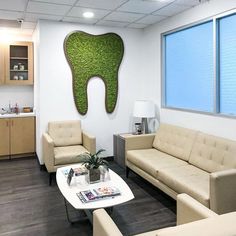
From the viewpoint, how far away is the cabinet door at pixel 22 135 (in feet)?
17.5

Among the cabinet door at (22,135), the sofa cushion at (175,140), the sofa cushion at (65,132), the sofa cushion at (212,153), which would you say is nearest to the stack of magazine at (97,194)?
the sofa cushion at (212,153)

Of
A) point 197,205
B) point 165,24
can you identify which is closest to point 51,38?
point 165,24

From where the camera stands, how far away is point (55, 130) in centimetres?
466

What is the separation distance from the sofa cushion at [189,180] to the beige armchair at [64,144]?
4.86 ft

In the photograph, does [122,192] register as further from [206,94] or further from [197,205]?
[206,94]

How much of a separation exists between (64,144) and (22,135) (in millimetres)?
1247

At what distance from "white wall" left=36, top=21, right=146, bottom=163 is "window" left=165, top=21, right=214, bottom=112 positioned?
86cm

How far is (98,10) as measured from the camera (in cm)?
404

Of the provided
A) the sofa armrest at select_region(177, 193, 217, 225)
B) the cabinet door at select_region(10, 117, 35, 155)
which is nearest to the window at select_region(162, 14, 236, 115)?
the sofa armrest at select_region(177, 193, 217, 225)

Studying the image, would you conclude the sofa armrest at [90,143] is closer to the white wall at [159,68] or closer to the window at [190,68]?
the white wall at [159,68]

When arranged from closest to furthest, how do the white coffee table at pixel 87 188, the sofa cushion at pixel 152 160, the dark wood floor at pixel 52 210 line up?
the white coffee table at pixel 87 188, the dark wood floor at pixel 52 210, the sofa cushion at pixel 152 160

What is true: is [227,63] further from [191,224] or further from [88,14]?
[191,224]

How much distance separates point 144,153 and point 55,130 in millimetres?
1624

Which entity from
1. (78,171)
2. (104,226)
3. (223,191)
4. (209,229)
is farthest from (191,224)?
(78,171)
